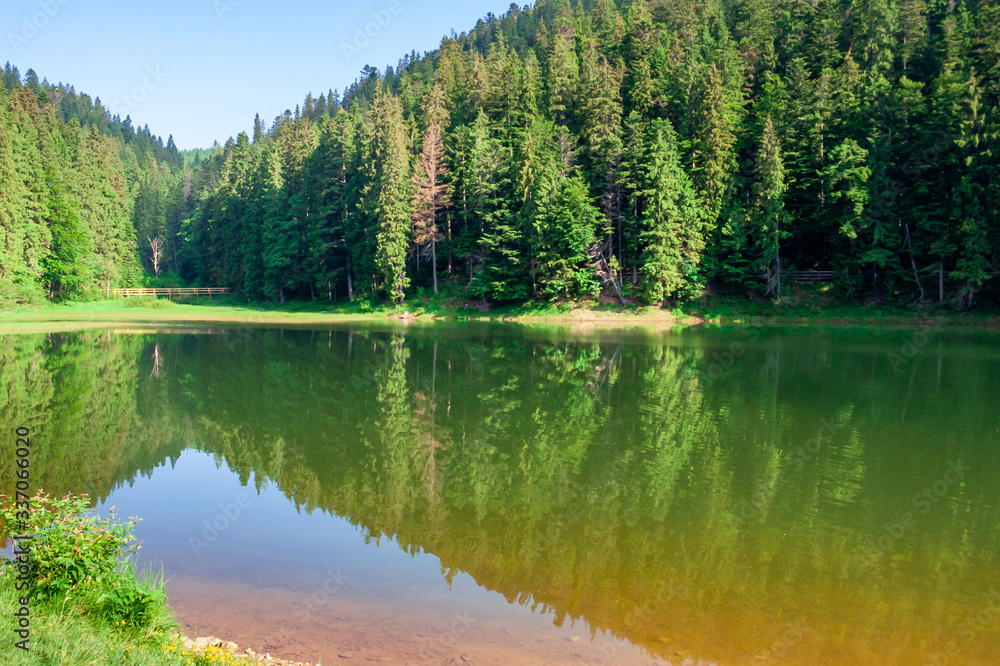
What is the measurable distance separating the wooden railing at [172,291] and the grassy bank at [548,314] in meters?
9.48

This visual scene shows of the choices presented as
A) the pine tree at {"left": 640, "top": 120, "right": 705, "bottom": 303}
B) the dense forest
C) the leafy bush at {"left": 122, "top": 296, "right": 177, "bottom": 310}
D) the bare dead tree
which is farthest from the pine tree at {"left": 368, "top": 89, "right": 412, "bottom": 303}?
the bare dead tree

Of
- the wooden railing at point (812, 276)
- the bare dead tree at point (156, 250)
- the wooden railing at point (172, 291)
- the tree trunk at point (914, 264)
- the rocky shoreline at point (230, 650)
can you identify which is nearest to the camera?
the rocky shoreline at point (230, 650)

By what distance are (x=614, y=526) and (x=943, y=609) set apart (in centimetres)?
405

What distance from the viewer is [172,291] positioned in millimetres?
82500

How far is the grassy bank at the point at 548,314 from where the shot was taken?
4859cm

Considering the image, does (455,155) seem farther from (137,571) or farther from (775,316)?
(137,571)

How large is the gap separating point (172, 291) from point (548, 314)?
53264 millimetres

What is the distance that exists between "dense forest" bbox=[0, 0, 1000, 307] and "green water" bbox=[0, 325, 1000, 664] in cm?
3094

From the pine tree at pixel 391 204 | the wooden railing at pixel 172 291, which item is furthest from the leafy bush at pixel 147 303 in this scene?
the pine tree at pixel 391 204

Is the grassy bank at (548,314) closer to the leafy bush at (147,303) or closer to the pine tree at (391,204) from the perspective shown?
the leafy bush at (147,303)

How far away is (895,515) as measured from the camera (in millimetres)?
10141

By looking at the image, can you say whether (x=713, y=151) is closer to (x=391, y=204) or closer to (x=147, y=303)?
(x=391, y=204)

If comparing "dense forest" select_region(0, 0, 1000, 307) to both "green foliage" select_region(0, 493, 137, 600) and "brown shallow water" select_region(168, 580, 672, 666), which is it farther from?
"green foliage" select_region(0, 493, 137, 600)

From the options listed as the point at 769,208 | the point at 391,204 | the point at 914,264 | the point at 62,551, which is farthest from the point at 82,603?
the point at 914,264
